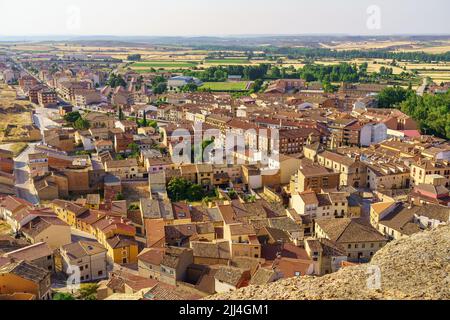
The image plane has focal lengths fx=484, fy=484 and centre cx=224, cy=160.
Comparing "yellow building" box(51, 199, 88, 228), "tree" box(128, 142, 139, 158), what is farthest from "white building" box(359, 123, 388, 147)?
"yellow building" box(51, 199, 88, 228)

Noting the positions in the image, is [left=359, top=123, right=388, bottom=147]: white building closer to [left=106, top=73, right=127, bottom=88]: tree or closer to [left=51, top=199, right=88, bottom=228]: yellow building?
[left=51, top=199, right=88, bottom=228]: yellow building

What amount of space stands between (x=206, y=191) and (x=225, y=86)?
18.3 meters

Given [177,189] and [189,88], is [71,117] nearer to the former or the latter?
[177,189]

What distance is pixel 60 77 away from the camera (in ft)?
91.8

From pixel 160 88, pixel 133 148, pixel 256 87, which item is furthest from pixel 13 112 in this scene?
pixel 256 87

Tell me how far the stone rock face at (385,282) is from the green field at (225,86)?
2306cm

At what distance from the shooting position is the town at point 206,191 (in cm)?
639

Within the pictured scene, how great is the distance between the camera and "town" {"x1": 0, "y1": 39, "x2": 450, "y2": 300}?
6391mm

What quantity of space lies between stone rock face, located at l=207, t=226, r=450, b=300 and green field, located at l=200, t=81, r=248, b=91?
75.6 ft

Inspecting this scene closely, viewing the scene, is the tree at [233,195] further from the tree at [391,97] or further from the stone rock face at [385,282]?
the tree at [391,97]

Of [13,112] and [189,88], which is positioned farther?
[189,88]

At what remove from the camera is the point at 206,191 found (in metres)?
10.8
